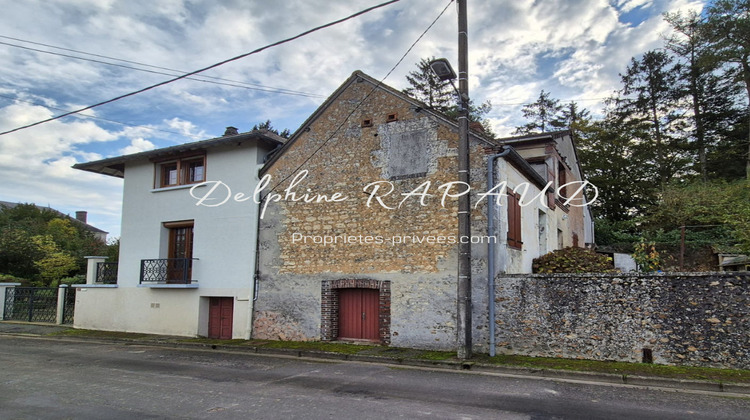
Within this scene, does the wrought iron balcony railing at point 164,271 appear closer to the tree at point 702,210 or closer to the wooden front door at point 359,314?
the wooden front door at point 359,314

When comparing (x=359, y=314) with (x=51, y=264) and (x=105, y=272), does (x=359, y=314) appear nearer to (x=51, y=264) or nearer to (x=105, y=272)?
(x=105, y=272)

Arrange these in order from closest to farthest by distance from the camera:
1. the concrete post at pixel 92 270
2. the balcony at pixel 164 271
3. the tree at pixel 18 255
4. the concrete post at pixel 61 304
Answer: the balcony at pixel 164 271
the concrete post at pixel 92 270
the concrete post at pixel 61 304
the tree at pixel 18 255

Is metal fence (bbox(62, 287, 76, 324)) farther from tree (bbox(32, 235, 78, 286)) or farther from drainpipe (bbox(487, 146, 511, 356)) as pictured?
drainpipe (bbox(487, 146, 511, 356))

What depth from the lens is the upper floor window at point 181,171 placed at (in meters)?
15.2

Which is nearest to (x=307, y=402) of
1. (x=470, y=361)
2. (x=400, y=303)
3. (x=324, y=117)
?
(x=470, y=361)

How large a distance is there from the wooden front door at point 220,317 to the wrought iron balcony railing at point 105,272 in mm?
4879

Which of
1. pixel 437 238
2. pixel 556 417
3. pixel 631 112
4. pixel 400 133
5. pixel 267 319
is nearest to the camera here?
pixel 556 417

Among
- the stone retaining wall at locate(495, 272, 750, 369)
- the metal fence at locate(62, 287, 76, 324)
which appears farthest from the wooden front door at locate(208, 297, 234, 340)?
the stone retaining wall at locate(495, 272, 750, 369)

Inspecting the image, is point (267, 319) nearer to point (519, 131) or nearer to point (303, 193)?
point (303, 193)

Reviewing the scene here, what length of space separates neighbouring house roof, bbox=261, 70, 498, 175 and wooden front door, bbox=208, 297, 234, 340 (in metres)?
4.17

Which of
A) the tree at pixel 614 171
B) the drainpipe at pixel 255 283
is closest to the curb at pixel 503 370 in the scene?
the drainpipe at pixel 255 283

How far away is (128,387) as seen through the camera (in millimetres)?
7586

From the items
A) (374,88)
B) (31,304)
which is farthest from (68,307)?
(374,88)

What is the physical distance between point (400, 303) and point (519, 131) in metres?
28.9
